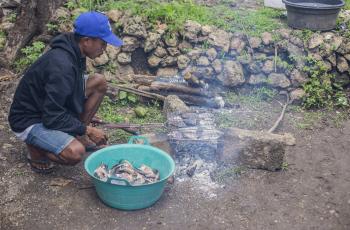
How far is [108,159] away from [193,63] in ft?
9.91

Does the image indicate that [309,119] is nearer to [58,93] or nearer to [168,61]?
[168,61]

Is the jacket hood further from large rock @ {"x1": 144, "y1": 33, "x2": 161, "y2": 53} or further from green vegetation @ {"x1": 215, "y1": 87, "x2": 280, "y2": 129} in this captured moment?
large rock @ {"x1": 144, "y1": 33, "x2": 161, "y2": 53}

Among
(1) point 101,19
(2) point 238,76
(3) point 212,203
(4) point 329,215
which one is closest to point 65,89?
(1) point 101,19

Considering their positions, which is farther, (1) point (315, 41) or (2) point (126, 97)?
(1) point (315, 41)

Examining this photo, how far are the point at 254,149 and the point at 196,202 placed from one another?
102 cm

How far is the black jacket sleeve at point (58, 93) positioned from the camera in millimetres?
4375

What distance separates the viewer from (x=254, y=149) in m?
5.34

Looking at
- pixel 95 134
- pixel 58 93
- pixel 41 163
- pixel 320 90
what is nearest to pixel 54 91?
pixel 58 93

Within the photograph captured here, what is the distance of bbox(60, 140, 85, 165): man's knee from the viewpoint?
4.64m

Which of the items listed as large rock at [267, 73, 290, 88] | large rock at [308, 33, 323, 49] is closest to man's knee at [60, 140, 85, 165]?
large rock at [267, 73, 290, 88]

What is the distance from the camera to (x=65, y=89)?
442 centimetres

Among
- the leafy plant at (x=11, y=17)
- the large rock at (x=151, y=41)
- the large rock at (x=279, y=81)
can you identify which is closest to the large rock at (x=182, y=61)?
the large rock at (x=151, y=41)

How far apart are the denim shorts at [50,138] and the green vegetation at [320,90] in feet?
13.6

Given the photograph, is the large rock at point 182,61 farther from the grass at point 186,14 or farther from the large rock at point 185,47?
the grass at point 186,14
